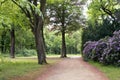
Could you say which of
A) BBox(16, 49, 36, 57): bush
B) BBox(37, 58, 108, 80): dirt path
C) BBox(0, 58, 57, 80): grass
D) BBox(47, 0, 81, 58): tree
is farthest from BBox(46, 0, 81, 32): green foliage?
BBox(37, 58, 108, 80): dirt path

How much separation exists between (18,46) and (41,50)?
31.0m

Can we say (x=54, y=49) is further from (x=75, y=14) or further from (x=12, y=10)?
(x=12, y=10)

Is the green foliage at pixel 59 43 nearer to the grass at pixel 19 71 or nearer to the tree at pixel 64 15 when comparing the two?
the tree at pixel 64 15

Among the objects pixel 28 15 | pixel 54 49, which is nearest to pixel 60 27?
pixel 28 15

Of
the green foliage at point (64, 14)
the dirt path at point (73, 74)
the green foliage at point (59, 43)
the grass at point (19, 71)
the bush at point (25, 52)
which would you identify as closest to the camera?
the dirt path at point (73, 74)

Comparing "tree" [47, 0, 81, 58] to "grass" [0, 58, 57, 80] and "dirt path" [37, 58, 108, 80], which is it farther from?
"dirt path" [37, 58, 108, 80]

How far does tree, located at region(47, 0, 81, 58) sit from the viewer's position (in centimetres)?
4520

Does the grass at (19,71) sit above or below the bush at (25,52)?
below

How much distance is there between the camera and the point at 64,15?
150 feet

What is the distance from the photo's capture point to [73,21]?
45812 millimetres

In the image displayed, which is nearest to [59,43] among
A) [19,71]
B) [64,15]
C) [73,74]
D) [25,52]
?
[25,52]

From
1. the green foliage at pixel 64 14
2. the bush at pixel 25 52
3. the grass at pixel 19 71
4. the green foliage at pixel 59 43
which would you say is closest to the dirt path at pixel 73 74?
the grass at pixel 19 71

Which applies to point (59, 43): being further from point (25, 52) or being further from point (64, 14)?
point (64, 14)

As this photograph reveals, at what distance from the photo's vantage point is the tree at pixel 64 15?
45.2 meters
